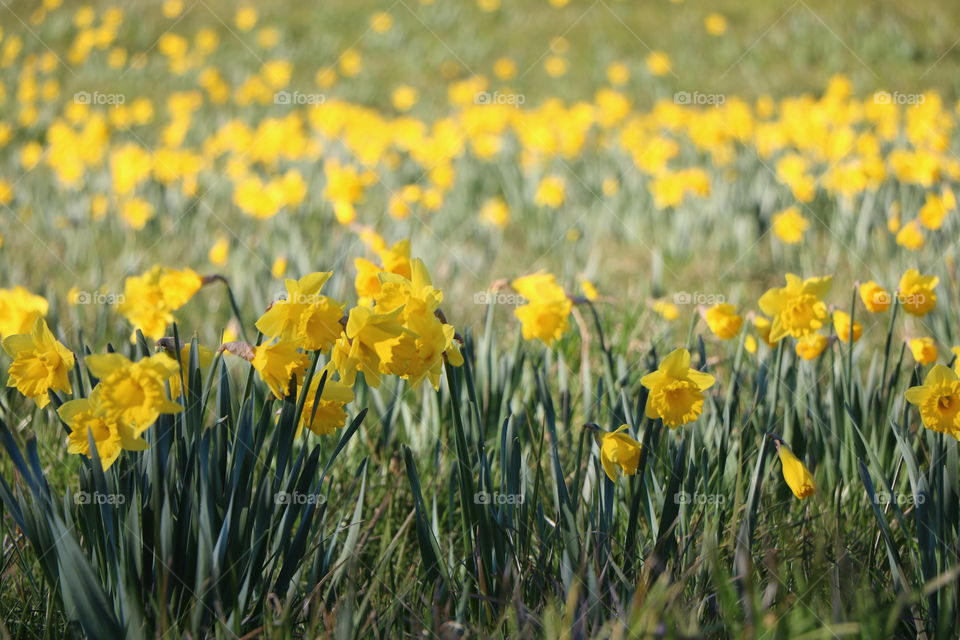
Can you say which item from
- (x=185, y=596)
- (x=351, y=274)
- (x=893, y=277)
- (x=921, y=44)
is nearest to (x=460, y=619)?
(x=185, y=596)

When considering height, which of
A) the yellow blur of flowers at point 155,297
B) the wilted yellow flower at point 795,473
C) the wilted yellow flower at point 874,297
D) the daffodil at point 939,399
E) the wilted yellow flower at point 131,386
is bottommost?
the wilted yellow flower at point 795,473

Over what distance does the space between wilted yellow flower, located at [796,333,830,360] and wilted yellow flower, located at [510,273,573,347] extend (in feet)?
1.86

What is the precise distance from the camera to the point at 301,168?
5.53 meters

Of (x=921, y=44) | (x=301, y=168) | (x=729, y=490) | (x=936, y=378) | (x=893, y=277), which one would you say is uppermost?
(x=921, y=44)

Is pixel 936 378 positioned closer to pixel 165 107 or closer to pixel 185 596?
pixel 185 596

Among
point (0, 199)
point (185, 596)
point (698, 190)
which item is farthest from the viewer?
point (0, 199)

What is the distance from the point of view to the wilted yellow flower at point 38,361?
4.71 feet

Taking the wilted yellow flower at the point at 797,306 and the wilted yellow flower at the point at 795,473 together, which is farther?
the wilted yellow flower at the point at 797,306

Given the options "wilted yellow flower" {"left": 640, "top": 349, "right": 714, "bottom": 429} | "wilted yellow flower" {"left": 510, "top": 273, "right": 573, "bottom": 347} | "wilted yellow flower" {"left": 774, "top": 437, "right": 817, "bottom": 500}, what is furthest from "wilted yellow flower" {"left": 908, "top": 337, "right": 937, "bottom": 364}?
"wilted yellow flower" {"left": 510, "top": 273, "right": 573, "bottom": 347}

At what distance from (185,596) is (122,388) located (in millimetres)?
404

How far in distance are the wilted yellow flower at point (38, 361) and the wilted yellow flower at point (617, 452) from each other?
0.93 m

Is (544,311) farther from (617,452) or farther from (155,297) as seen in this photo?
(155,297)

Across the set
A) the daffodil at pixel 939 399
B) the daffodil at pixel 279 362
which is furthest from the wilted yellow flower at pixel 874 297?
the daffodil at pixel 279 362

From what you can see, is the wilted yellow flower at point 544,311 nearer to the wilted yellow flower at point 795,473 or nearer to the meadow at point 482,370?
the meadow at point 482,370
